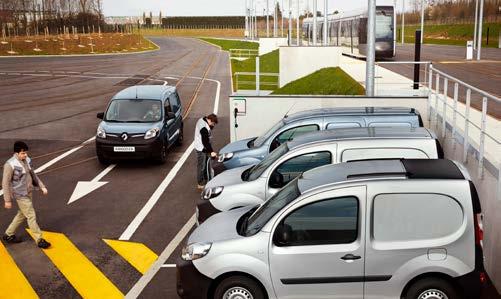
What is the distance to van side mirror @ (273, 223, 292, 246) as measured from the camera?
6.66 m

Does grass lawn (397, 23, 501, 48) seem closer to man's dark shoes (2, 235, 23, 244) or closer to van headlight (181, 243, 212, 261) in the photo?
man's dark shoes (2, 235, 23, 244)

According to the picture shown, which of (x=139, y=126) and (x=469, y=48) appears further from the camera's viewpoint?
(x=469, y=48)

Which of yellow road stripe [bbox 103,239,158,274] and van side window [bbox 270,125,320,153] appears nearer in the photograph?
yellow road stripe [bbox 103,239,158,274]

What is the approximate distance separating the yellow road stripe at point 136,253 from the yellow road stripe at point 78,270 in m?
0.53

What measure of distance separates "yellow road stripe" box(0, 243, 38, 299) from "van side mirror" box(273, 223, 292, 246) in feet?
11.3

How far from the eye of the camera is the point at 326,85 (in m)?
23.2

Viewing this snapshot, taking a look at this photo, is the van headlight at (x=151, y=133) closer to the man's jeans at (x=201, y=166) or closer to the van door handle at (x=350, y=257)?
the man's jeans at (x=201, y=166)

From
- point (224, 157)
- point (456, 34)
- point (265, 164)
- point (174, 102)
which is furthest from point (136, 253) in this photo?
point (456, 34)

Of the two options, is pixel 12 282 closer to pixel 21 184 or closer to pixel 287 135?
pixel 21 184

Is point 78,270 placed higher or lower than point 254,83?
lower

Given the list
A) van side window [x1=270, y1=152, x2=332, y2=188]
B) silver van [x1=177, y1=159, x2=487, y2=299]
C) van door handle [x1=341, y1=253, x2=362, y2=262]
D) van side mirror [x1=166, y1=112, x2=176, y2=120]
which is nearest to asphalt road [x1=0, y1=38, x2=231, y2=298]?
van side mirror [x1=166, y1=112, x2=176, y2=120]

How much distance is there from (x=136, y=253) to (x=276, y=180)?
→ 97.9 inches

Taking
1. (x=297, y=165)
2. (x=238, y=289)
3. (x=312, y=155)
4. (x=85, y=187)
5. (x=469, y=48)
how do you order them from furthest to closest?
(x=469, y=48) → (x=85, y=187) → (x=297, y=165) → (x=312, y=155) → (x=238, y=289)

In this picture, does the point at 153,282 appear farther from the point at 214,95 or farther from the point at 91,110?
the point at 214,95
